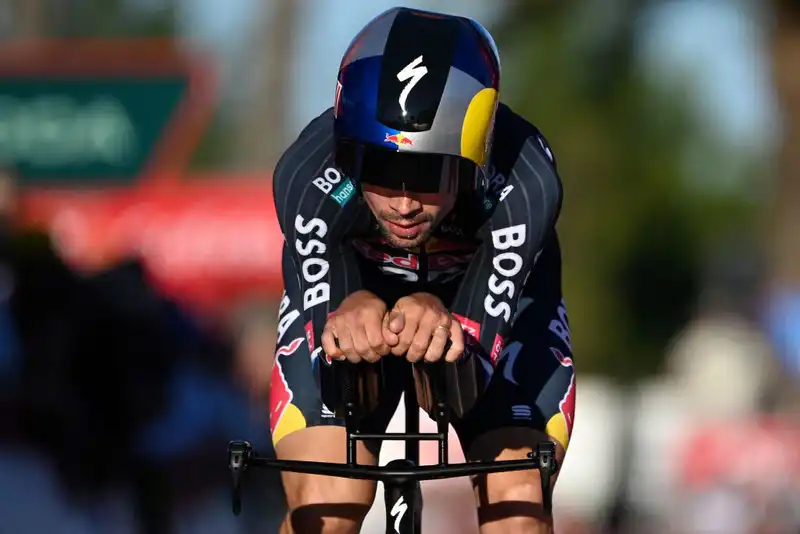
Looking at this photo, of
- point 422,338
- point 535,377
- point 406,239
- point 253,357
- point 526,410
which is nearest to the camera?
point 422,338

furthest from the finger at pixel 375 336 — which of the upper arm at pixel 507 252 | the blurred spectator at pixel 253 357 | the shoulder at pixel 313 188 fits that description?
the blurred spectator at pixel 253 357

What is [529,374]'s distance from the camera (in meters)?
5.72

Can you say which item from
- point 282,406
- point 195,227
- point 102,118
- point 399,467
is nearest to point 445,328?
point 399,467

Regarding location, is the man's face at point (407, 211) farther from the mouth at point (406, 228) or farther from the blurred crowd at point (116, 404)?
the blurred crowd at point (116, 404)

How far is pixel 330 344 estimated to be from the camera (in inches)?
185

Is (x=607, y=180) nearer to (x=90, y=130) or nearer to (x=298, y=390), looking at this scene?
(x=90, y=130)

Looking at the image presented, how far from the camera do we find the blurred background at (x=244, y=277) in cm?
877

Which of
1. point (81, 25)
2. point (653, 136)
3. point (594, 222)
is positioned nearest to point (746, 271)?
point (653, 136)

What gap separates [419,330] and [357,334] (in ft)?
0.65

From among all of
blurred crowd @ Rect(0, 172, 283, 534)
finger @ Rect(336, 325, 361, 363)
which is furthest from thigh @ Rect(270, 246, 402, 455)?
blurred crowd @ Rect(0, 172, 283, 534)

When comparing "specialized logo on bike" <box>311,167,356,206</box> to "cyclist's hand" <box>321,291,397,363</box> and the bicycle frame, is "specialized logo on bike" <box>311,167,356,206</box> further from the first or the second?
the bicycle frame

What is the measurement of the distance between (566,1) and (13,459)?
39803 mm

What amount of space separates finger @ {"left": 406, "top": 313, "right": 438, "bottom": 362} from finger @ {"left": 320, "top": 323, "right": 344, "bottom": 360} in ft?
0.77

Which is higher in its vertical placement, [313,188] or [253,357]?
[313,188]
